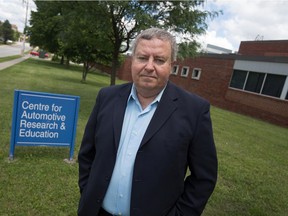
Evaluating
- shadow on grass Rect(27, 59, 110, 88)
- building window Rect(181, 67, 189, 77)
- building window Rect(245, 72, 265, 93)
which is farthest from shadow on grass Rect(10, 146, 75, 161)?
building window Rect(181, 67, 189, 77)

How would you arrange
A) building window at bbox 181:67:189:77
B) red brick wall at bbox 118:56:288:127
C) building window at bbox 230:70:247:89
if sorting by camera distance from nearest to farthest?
red brick wall at bbox 118:56:288:127 < building window at bbox 230:70:247:89 < building window at bbox 181:67:189:77

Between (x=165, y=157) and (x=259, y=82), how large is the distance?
17.5m

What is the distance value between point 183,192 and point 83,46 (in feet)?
65.8

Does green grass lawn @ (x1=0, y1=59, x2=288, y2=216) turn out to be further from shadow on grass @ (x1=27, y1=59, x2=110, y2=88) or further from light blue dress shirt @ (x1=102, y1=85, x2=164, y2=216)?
shadow on grass @ (x1=27, y1=59, x2=110, y2=88)

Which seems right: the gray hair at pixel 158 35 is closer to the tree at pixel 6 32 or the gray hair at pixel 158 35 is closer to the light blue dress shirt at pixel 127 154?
the light blue dress shirt at pixel 127 154

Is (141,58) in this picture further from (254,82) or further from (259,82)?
(254,82)

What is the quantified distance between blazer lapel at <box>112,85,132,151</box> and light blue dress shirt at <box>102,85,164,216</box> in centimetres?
3

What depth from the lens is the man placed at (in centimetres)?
179

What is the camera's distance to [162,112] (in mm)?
1832

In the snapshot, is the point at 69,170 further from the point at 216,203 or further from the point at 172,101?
the point at 172,101

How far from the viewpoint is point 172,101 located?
6.19 ft

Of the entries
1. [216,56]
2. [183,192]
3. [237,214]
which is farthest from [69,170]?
[216,56]

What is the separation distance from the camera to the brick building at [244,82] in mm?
16047

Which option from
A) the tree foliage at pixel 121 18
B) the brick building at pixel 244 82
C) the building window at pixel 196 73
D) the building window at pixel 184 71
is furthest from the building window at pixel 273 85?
the building window at pixel 184 71
